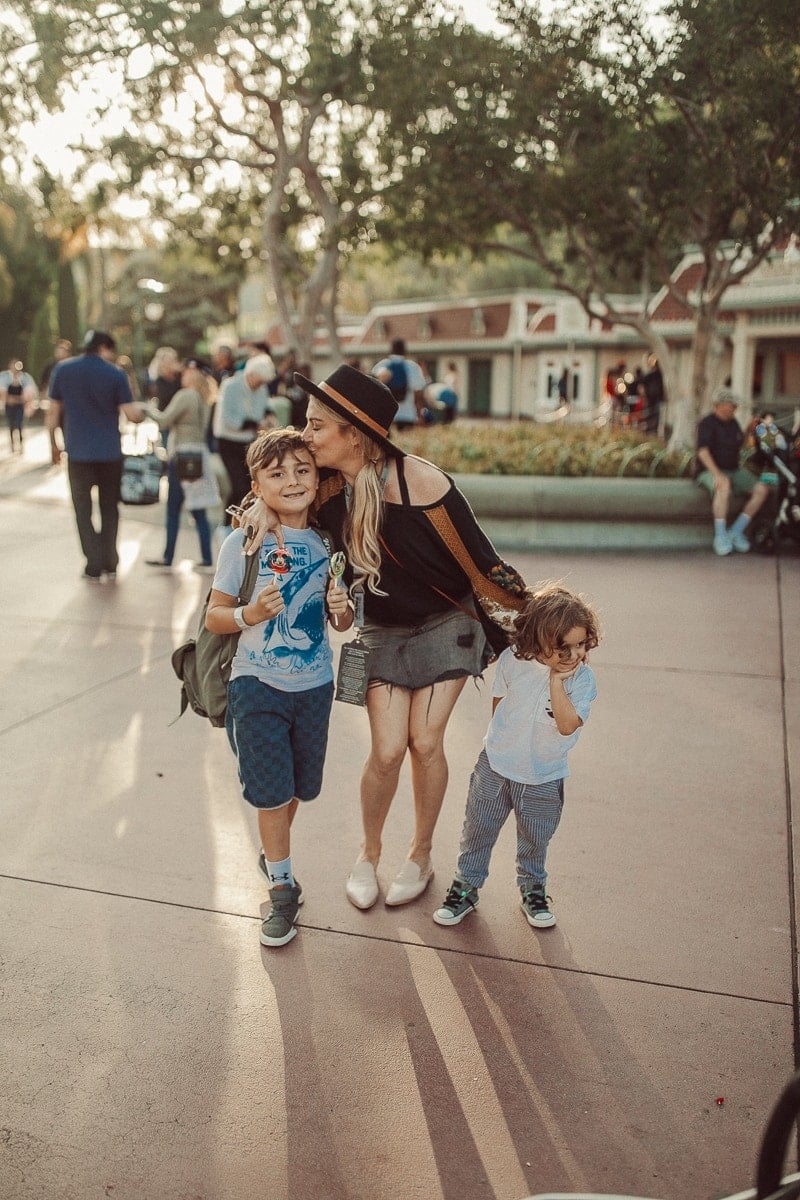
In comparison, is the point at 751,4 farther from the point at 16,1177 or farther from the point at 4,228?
the point at 4,228

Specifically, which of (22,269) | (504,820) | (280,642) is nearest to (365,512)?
(280,642)

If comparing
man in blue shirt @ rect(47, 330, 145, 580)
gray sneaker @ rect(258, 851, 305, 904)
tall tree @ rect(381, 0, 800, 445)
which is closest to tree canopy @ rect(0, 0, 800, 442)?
tall tree @ rect(381, 0, 800, 445)

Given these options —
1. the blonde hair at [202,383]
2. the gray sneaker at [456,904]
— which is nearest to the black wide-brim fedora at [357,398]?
the gray sneaker at [456,904]

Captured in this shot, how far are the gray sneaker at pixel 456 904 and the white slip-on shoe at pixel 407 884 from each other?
0.14 m

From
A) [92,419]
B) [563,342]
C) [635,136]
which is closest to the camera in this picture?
[92,419]

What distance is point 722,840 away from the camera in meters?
4.34

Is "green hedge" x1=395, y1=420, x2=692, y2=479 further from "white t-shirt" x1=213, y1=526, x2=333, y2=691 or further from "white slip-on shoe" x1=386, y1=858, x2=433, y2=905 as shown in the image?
"white t-shirt" x1=213, y1=526, x2=333, y2=691

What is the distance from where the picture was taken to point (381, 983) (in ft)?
10.8

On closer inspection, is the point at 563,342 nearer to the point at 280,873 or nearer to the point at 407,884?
the point at 407,884

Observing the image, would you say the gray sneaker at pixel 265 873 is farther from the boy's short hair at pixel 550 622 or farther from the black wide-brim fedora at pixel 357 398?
the black wide-brim fedora at pixel 357 398

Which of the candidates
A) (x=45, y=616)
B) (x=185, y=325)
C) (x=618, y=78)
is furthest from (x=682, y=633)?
(x=185, y=325)

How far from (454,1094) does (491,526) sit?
870cm

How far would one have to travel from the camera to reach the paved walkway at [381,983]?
2.58m

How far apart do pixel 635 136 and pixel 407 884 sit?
452 inches
